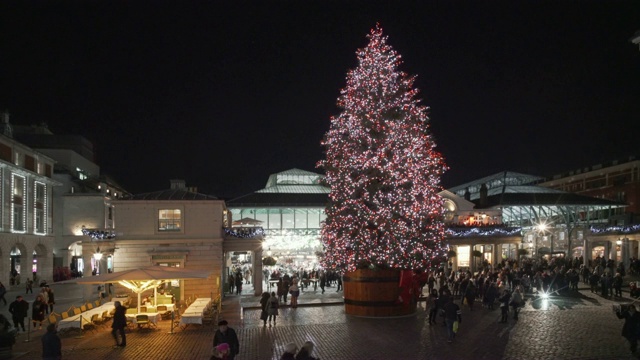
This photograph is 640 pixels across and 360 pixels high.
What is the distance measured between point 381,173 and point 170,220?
1357cm

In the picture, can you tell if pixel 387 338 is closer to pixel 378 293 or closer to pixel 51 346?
pixel 378 293

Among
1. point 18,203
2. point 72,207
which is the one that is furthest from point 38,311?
point 72,207

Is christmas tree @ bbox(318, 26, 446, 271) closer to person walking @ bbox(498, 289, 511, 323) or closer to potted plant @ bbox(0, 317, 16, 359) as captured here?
person walking @ bbox(498, 289, 511, 323)

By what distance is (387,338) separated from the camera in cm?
1808

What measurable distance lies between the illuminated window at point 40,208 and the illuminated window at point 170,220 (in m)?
26.3

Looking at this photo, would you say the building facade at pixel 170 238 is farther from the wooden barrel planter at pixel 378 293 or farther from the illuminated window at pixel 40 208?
the illuminated window at pixel 40 208

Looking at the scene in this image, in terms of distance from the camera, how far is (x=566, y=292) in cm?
2927

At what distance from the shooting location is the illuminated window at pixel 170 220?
102 feet

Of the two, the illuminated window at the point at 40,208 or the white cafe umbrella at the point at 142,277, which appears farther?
the illuminated window at the point at 40,208

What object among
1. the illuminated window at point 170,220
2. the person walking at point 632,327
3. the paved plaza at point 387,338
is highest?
the illuminated window at point 170,220

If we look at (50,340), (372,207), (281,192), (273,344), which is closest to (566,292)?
(372,207)

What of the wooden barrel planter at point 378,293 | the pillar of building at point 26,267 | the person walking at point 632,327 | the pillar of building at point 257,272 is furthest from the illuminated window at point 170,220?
the pillar of building at point 26,267

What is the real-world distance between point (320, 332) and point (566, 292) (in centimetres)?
1605

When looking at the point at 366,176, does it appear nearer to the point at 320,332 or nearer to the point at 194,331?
the point at 320,332
